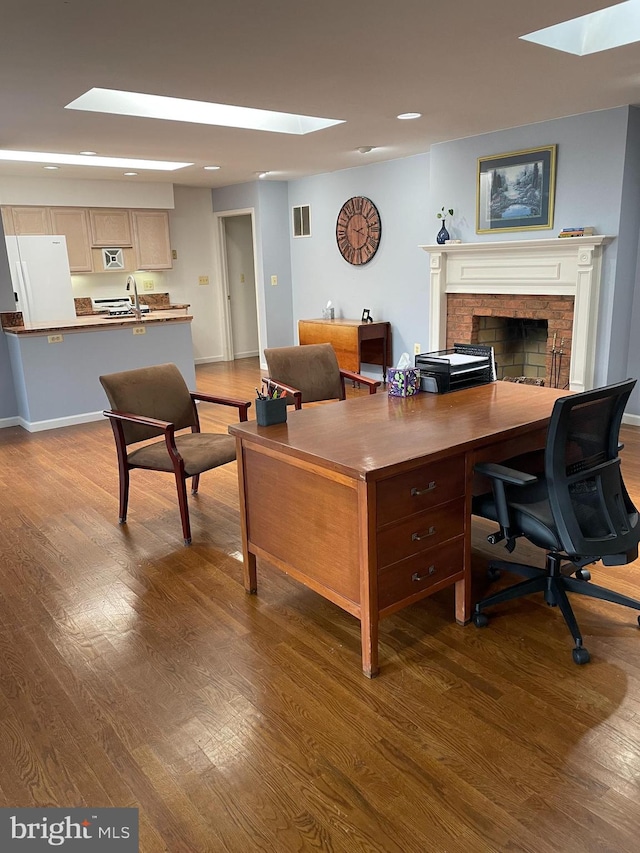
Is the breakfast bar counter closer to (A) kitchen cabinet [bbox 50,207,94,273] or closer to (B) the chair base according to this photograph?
(A) kitchen cabinet [bbox 50,207,94,273]

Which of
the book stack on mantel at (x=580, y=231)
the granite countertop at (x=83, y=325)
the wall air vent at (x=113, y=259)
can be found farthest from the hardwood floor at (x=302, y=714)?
the wall air vent at (x=113, y=259)

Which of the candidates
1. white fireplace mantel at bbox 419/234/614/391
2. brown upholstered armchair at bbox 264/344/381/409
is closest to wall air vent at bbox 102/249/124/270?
white fireplace mantel at bbox 419/234/614/391

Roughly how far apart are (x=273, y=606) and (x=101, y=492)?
6.23 ft

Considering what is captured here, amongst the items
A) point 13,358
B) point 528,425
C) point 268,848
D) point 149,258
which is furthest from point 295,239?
point 268,848

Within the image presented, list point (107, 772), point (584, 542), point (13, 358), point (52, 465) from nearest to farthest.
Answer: point (107, 772) < point (584, 542) < point (52, 465) < point (13, 358)

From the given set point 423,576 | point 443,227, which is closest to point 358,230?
point 443,227

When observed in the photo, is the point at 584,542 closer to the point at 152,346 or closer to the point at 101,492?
the point at 101,492

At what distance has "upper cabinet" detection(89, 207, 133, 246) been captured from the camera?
7.59 m

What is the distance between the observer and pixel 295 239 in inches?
320

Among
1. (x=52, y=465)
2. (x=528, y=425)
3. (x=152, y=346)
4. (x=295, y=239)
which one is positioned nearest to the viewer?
(x=528, y=425)

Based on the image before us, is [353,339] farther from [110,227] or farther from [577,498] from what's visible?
[577,498]

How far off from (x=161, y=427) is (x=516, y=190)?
364 centimetres

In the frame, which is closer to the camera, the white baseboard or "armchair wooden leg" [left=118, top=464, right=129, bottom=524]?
"armchair wooden leg" [left=118, top=464, right=129, bottom=524]
